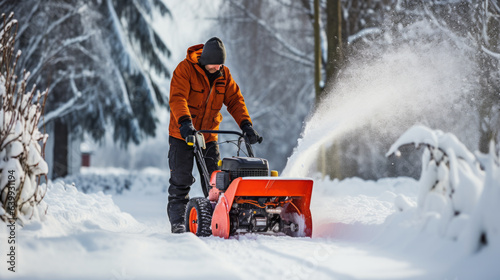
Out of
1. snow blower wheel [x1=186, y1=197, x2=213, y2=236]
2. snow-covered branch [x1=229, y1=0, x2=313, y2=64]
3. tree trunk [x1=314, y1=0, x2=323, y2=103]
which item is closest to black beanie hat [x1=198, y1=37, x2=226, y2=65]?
snow blower wheel [x1=186, y1=197, x2=213, y2=236]

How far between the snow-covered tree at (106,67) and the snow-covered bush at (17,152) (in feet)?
36.0

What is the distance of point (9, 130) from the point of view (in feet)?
12.9

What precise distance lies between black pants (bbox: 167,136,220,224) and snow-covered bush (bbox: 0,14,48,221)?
1.98 m

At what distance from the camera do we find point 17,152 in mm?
3904

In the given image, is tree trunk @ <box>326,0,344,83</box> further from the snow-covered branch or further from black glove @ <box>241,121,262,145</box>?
black glove @ <box>241,121,262,145</box>

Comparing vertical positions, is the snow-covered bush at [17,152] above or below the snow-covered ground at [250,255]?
above

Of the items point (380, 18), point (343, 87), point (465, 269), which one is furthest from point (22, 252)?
point (380, 18)

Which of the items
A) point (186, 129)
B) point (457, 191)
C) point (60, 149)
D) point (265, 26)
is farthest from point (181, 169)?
point (60, 149)

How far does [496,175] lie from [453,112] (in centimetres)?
802

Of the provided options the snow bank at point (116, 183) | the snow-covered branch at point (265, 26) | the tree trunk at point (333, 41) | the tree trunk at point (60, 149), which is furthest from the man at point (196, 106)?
the tree trunk at point (60, 149)

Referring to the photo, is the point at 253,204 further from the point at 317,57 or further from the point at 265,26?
the point at 265,26

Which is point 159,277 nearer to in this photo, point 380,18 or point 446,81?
point 446,81

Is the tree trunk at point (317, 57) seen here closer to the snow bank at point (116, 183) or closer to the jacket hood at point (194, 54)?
the snow bank at point (116, 183)

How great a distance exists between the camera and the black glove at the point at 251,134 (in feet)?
18.9
